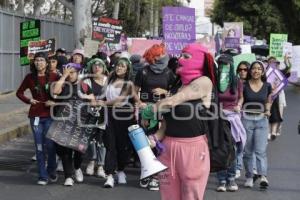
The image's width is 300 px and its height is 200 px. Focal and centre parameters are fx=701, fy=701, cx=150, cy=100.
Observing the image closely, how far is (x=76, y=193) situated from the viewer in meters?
8.38

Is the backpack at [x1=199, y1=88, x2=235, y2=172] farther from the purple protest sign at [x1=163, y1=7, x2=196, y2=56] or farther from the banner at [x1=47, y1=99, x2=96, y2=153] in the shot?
the purple protest sign at [x1=163, y1=7, x2=196, y2=56]

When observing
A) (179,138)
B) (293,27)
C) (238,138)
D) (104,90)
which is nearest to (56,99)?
(104,90)

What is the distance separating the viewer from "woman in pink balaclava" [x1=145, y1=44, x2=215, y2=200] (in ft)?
18.0

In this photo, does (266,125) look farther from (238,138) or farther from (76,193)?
(76,193)

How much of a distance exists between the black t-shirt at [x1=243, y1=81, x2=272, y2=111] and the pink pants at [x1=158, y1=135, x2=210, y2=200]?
3.34 metres

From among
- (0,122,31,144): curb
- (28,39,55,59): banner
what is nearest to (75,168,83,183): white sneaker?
(28,39,55,59): banner

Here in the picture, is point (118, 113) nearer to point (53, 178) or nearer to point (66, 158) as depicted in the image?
point (66, 158)

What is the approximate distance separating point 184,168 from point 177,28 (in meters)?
6.91

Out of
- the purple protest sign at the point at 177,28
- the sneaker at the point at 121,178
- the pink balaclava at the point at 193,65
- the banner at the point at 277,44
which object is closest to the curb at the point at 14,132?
the purple protest sign at the point at 177,28

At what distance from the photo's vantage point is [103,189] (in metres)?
8.66

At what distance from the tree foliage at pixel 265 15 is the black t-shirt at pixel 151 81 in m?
40.5

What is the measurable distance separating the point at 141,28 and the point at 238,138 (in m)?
50.1

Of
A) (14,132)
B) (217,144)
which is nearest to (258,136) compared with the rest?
(217,144)

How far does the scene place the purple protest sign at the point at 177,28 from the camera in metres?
12.0
